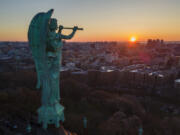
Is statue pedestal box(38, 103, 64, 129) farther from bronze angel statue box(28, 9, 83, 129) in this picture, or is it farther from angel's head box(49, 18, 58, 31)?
angel's head box(49, 18, 58, 31)

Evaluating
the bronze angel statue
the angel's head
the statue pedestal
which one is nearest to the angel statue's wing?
the bronze angel statue

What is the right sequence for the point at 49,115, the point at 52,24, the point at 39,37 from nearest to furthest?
the point at 39,37 → the point at 52,24 → the point at 49,115

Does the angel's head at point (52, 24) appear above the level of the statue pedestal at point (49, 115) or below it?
above

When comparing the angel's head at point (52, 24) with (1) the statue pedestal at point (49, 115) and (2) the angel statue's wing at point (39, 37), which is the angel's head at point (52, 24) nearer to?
(2) the angel statue's wing at point (39, 37)

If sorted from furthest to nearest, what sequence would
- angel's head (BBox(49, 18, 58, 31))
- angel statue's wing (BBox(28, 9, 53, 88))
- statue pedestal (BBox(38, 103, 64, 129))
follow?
statue pedestal (BBox(38, 103, 64, 129)) < angel's head (BBox(49, 18, 58, 31)) < angel statue's wing (BBox(28, 9, 53, 88))

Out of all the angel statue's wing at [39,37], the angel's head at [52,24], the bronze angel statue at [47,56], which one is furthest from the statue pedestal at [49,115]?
the angel's head at [52,24]

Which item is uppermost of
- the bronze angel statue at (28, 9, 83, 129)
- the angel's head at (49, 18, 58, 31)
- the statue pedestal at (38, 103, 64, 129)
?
the angel's head at (49, 18, 58, 31)

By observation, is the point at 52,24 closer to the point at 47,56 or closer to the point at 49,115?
the point at 47,56

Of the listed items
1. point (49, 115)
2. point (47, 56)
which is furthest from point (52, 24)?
point (49, 115)

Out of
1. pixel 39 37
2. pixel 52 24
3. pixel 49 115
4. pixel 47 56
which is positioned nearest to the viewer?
pixel 39 37
